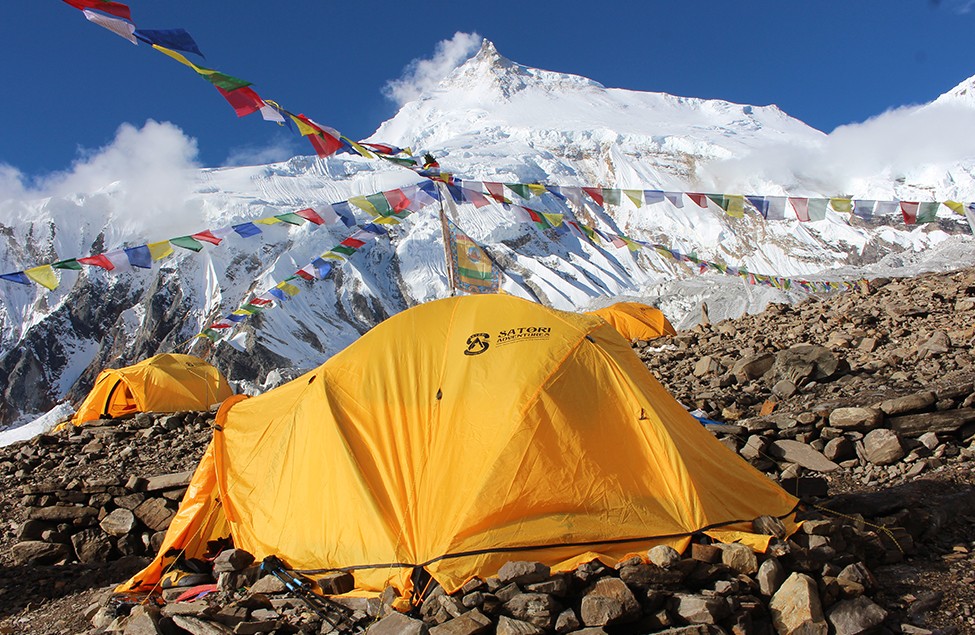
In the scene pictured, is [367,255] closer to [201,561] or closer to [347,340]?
[347,340]

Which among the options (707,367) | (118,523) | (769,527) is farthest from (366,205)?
(769,527)

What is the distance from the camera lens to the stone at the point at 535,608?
3.67 meters

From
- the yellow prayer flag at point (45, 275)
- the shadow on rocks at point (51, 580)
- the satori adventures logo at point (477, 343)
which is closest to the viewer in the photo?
the satori adventures logo at point (477, 343)

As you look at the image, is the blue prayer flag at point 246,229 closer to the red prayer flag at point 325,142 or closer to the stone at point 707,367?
the red prayer flag at point 325,142

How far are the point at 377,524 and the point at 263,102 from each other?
6003 millimetres

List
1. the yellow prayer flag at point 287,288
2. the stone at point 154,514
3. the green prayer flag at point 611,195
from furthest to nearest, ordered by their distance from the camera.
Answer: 1. the yellow prayer flag at point 287,288
2. the green prayer flag at point 611,195
3. the stone at point 154,514

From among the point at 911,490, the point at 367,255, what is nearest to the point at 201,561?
the point at 911,490

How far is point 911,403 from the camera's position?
7004 millimetres

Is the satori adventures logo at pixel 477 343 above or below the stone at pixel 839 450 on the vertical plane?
above

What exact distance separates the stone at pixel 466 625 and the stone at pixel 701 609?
108cm

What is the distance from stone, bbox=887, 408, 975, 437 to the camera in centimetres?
682

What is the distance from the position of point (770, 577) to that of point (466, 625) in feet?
6.07

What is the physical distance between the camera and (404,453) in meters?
5.17

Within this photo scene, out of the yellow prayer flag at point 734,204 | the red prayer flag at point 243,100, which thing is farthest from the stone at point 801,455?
the red prayer flag at point 243,100
